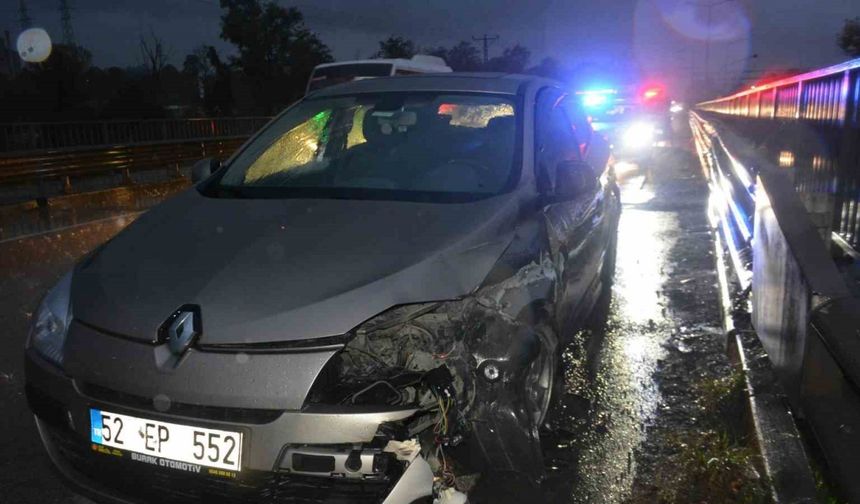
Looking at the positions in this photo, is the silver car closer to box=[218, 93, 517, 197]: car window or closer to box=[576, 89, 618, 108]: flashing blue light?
box=[218, 93, 517, 197]: car window

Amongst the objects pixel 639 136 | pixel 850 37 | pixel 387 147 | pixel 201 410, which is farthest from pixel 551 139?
pixel 850 37

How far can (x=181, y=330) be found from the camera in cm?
239

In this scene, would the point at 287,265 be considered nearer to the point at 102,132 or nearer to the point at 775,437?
the point at 775,437

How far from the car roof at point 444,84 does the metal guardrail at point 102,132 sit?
589 inches

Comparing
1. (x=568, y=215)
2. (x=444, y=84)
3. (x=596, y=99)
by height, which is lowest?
(x=568, y=215)

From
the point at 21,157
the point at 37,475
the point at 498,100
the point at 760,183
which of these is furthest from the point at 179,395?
the point at 21,157

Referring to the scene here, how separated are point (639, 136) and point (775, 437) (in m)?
16.1

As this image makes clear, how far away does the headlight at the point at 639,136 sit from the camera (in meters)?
17.7

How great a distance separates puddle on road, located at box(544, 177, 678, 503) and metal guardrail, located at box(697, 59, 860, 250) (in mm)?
1380

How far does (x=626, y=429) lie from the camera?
11.7 feet

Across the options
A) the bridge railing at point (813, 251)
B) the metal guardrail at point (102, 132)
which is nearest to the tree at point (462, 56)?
the metal guardrail at point (102, 132)

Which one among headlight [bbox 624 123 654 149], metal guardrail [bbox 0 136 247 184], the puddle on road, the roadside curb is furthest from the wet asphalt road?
headlight [bbox 624 123 654 149]

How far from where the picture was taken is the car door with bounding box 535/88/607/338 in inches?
140

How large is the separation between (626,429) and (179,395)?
221cm
